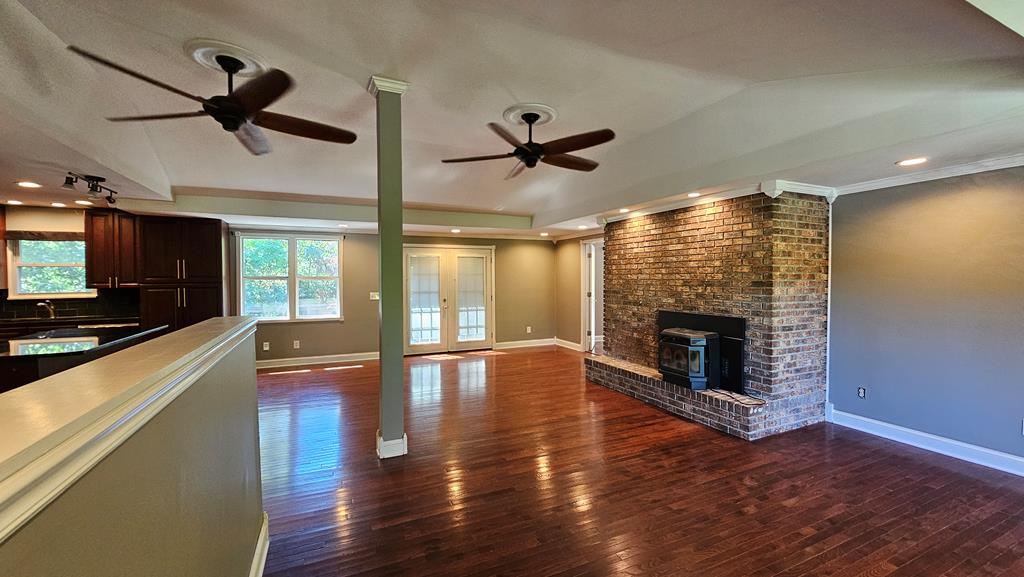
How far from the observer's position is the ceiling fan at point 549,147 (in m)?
3.00

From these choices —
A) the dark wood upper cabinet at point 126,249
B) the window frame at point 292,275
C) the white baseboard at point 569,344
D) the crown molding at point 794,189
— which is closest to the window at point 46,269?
the dark wood upper cabinet at point 126,249

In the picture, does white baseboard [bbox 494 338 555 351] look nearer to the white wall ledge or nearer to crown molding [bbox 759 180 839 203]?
crown molding [bbox 759 180 839 203]

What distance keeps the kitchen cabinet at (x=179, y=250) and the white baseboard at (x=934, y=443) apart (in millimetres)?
7660

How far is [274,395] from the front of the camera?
5078 mm

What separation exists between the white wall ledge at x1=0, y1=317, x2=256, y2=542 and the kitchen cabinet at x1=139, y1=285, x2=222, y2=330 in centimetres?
543

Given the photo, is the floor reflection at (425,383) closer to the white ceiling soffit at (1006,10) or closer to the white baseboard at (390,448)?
the white baseboard at (390,448)

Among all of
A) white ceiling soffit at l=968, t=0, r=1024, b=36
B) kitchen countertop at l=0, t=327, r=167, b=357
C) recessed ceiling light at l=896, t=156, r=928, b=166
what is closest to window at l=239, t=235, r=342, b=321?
kitchen countertop at l=0, t=327, r=167, b=357

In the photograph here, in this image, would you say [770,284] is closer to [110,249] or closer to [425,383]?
[425,383]

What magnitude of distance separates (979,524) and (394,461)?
3.75 metres

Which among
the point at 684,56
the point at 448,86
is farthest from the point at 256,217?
the point at 684,56

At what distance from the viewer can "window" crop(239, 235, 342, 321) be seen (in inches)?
259

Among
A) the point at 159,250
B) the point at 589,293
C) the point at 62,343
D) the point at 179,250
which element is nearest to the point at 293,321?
the point at 179,250

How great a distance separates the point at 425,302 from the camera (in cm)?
786

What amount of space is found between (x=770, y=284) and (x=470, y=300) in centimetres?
539
